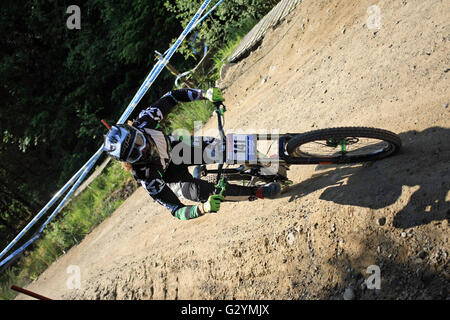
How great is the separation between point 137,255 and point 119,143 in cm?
348

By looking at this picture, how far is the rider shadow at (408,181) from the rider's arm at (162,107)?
7.07ft

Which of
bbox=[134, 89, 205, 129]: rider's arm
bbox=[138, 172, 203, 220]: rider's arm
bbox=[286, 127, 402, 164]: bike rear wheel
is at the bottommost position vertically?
bbox=[138, 172, 203, 220]: rider's arm

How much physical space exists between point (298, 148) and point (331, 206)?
838 millimetres

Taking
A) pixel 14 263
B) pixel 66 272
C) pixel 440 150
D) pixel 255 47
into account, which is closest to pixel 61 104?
pixel 14 263

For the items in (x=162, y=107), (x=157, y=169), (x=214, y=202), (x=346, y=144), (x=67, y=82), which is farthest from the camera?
(x=67, y=82)

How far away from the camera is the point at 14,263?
479 inches

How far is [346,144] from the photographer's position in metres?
4.23

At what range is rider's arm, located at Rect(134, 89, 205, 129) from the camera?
4.73 meters

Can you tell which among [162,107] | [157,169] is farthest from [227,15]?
[157,169]

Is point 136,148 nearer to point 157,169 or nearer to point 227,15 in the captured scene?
point 157,169

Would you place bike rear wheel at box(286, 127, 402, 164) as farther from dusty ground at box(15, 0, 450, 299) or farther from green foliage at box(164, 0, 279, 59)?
green foliage at box(164, 0, 279, 59)

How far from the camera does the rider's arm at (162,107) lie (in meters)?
4.73

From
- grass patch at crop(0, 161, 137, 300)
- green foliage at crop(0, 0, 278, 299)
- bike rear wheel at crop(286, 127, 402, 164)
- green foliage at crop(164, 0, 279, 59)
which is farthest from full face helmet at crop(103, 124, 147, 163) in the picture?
green foliage at crop(164, 0, 279, 59)

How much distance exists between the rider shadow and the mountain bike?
0.67 ft
